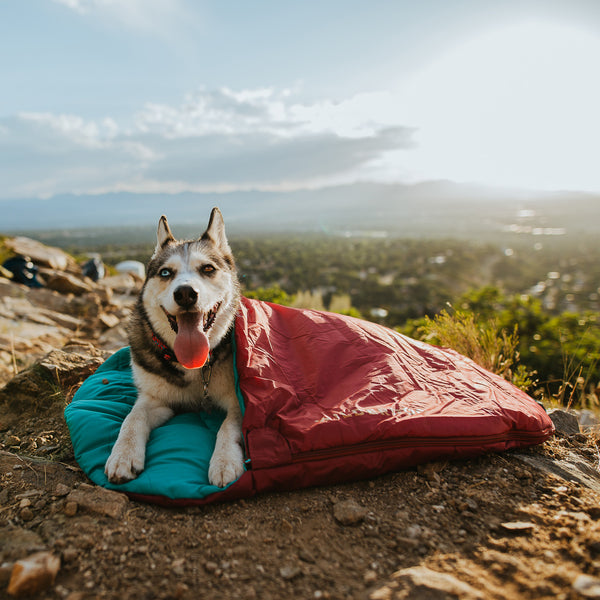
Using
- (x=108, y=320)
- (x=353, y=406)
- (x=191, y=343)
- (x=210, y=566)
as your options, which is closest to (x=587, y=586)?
(x=353, y=406)

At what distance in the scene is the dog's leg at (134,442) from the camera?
2.82 metres

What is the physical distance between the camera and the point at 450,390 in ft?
11.7

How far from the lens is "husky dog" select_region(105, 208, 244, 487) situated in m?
3.14

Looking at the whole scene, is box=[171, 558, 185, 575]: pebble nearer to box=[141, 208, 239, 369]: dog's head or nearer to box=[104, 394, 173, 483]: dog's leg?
box=[104, 394, 173, 483]: dog's leg

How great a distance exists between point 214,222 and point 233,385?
1898 millimetres

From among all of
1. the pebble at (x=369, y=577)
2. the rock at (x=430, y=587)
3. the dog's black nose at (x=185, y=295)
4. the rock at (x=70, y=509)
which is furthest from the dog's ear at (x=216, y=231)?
the rock at (x=430, y=587)

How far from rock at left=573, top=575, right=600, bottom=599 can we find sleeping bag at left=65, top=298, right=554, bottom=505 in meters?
1.18

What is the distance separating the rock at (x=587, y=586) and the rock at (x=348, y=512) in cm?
122

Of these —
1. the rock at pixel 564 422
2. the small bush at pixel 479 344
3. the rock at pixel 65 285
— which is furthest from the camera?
the rock at pixel 65 285

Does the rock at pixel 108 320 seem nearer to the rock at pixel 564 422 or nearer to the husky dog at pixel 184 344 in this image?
the husky dog at pixel 184 344

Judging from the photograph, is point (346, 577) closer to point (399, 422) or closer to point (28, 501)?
point (399, 422)

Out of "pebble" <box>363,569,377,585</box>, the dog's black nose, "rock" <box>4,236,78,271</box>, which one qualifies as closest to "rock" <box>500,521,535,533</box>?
"pebble" <box>363,569,377,585</box>

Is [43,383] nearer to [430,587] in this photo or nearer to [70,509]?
[70,509]

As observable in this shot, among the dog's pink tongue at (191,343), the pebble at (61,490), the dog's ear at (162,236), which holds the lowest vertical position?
the pebble at (61,490)
